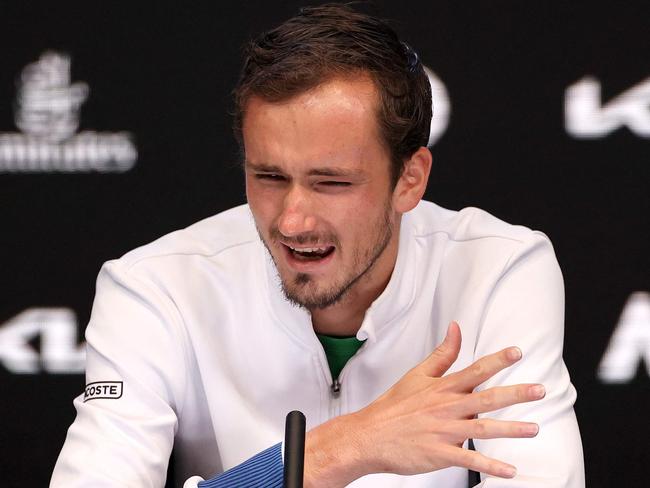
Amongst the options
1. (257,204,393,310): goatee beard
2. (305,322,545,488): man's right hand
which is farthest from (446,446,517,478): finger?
(257,204,393,310): goatee beard

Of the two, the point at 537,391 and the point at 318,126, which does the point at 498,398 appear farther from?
the point at 318,126

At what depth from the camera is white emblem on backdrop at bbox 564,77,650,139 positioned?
264 cm

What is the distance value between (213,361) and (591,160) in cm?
102

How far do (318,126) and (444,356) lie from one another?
0.38 meters

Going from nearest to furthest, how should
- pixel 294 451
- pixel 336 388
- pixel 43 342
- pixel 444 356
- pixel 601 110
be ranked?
pixel 294 451
pixel 444 356
pixel 336 388
pixel 601 110
pixel 43 342

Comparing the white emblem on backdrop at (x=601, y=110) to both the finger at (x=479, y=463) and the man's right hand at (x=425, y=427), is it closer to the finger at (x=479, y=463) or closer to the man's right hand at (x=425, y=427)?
the man's right hand at (x=425, y=427)

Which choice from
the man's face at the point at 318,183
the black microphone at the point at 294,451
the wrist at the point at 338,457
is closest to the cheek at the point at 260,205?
the man's face at the point at 318,183

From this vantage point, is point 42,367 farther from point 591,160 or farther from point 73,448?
point 591,160

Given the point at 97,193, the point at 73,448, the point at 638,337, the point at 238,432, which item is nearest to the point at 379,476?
the point at 238,432

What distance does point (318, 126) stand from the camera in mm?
1864

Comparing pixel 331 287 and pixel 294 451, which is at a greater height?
pixel 331 287

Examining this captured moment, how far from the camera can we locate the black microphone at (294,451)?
4.42 ft

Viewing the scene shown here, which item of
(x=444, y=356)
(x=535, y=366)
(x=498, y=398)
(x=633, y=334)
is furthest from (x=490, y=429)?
(x=633, y=334)

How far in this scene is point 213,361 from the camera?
2055 millimetres
